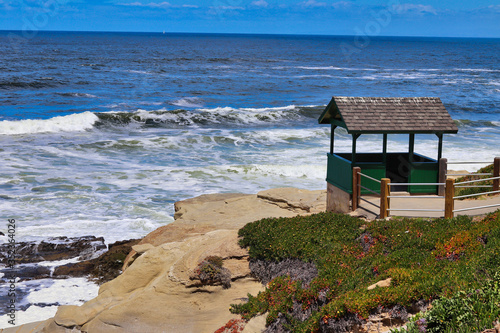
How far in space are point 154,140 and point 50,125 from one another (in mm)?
9211

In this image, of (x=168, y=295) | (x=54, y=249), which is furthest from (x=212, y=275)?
→ (x=54, y=249)

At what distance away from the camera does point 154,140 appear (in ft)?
112

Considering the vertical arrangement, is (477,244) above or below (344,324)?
above

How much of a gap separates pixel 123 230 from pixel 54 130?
899 inches

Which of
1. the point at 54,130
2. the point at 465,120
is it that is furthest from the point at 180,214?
the point at 465,120

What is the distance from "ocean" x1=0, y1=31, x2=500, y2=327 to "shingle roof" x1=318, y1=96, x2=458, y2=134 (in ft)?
25.6

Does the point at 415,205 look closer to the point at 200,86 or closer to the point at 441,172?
the point at 441,172

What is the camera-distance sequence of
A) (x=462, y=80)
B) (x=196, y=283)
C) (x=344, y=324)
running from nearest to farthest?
(x=344, y=324) < (x=196, y=283) < (x=462, y=80)

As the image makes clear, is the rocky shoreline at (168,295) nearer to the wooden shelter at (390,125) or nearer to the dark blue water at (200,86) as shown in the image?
the wooden shelter at (390,125)

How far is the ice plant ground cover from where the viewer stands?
25.4 feet

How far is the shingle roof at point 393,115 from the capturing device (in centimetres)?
1409

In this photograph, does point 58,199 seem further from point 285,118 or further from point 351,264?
point 285,118

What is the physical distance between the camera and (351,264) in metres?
9.92

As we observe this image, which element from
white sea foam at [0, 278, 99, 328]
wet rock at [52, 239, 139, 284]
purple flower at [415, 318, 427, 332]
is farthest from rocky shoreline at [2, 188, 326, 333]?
purple flower at [415, 318, 427, 332]
